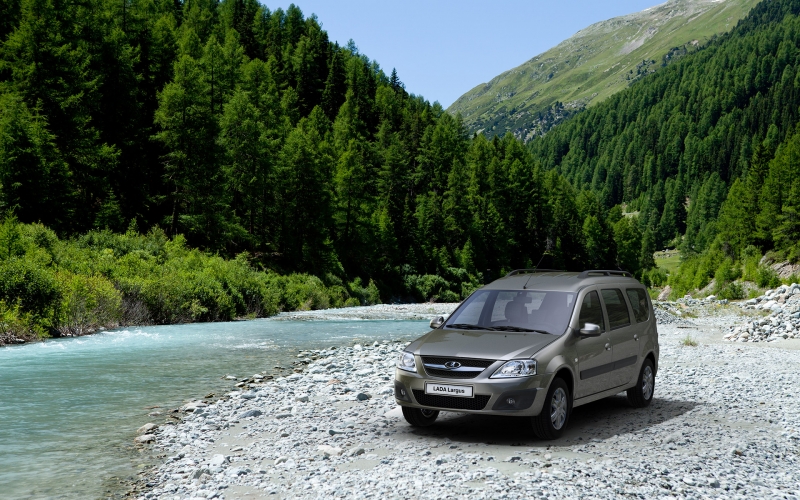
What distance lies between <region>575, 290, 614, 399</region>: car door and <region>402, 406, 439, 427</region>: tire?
2133 millimetres

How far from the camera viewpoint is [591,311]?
1006 cm

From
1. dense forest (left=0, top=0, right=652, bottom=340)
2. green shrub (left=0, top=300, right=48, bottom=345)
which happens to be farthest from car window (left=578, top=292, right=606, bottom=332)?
dense forest (left=0, top=0, right=652, bottom=340)

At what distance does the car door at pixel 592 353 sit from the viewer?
30.9 ft

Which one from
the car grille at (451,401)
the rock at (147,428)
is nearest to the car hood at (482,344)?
the car grille at (451,401)

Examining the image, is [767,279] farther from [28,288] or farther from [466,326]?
[466,326]

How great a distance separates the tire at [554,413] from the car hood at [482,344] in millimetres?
599

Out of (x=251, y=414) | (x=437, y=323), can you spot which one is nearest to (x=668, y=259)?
(x=437, y=323)

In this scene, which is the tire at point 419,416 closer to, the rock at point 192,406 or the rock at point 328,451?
the rock at point 328,451

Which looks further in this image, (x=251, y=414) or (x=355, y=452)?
(x=251, y=414)

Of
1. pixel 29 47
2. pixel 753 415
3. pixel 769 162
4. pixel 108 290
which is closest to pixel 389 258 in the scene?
pixel 29 47

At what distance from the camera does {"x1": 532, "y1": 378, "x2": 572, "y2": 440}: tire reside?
8.63 m

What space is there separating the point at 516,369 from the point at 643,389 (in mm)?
4163

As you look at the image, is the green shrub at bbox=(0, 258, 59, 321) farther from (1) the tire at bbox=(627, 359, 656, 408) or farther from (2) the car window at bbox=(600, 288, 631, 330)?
(1) the tire at bbox=(627, 359, 656, 408)

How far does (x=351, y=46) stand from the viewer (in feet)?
529
